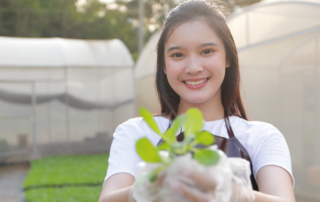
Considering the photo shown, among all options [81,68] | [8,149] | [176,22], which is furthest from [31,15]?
[176,22]

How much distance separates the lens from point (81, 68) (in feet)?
30.2

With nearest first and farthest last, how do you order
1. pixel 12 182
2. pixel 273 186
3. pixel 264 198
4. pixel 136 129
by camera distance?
1. pixel 264 198
2. pixel 273 186
3. pixel 136 129
4. pixel 12 182

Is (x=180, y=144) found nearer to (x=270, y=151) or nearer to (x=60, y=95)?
(x=270, y=151)

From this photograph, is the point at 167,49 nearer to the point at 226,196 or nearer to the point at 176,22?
the point at 176,22

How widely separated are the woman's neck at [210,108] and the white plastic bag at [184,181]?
→ 1.98 feet

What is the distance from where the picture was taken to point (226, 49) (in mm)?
1440

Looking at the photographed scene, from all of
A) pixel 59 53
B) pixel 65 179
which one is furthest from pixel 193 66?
pixel 59 53

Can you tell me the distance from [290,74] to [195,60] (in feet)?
10.4

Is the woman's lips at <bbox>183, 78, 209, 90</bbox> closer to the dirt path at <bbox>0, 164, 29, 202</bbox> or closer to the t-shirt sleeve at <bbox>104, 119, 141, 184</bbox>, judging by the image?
the t-shirt sleeve at <bbox>104, 119, 141, 184</bbox>

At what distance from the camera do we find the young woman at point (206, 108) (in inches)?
48.3

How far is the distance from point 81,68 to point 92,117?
4.52 feet

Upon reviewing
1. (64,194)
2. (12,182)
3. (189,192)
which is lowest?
(12,182)

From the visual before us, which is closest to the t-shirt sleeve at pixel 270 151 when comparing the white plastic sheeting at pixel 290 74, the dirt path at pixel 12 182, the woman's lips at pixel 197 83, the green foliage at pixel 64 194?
the woman's lips at pixel 197 83

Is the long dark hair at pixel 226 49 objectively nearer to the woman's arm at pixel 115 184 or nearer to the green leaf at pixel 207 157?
the woman's arm at pixel 115 184
